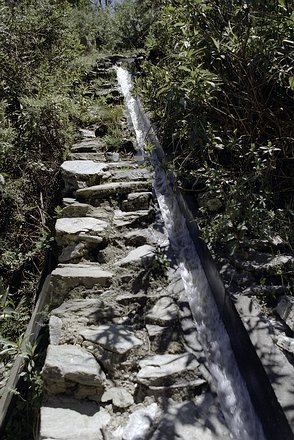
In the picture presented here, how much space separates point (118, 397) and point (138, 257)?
1236 mm

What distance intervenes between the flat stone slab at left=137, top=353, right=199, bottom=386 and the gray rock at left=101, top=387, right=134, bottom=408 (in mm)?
103

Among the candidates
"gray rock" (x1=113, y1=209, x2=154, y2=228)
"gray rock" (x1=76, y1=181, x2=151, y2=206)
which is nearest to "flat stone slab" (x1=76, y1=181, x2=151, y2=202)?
"gray rock" (x1=76, y1=181, x2=151, y2=206)

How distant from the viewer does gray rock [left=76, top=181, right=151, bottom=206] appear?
4094 mm

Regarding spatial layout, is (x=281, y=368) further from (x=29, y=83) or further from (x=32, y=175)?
(x=29, y=83)

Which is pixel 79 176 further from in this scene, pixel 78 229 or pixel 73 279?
pixel 73 279

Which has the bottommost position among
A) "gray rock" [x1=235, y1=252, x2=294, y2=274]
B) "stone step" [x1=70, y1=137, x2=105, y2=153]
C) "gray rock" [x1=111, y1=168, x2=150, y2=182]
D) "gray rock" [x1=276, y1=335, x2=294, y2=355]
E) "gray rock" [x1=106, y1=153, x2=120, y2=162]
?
"gray rock" [x1=106, y1=153, x2=120, y2=162]

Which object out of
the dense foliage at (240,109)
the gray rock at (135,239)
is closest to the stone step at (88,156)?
the dense foliage at (240,109)

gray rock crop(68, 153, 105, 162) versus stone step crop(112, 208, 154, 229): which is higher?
stone step crop(112, 208, 154, 229)

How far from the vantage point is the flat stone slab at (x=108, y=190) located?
410 centimetres

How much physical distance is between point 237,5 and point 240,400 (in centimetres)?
299

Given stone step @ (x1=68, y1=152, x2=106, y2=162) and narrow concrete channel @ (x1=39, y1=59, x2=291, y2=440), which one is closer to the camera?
narrow concrete channel @ (x1=39, y1=59, x2=291, y2=440)

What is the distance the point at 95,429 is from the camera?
1.96 metres

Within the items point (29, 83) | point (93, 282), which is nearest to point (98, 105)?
point (29, 83)

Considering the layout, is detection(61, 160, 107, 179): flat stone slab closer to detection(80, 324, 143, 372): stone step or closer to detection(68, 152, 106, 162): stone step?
detection(68, 152, 106, 162): stone step
